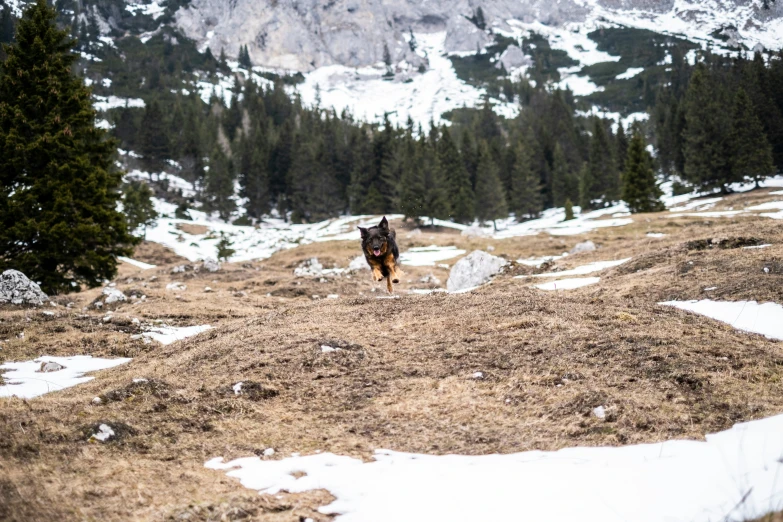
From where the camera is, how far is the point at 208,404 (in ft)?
19.1

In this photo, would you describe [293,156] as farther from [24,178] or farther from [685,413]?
[685,413]

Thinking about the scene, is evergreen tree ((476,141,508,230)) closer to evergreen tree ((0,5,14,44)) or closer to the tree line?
the tree line

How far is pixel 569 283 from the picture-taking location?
47.3 feet

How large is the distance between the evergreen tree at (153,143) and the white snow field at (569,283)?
3451 inches

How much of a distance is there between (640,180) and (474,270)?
135 feet

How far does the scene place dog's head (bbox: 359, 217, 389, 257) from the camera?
11430 mm

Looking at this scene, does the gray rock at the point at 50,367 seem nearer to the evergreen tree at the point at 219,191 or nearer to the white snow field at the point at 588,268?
the white snow field at the point at 588,268

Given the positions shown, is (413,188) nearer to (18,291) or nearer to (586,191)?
(586,191)

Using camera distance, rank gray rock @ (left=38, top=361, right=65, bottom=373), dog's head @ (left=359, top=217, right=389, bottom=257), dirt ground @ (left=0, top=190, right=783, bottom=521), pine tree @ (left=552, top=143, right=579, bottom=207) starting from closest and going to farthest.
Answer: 1. dirt ground @ (left=0, top=190, right=783, bottom=521)
2. gray rock @ (left=38, top=361, right=65, bottom=373)
3. dog's head @ (left=359, top=217, right=389, bottom=257)
4. pine tree @ (left=552, top=143, right=579, bottom=207)

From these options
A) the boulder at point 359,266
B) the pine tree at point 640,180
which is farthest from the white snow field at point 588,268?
the pine tree at point 640,180

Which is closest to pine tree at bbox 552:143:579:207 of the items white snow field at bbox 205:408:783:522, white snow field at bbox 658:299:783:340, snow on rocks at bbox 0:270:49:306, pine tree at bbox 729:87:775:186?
pine tree at bbox 729:87:775:186

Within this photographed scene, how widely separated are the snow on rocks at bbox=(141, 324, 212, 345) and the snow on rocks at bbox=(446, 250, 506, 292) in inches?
394

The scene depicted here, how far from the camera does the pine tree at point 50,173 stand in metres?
16.5

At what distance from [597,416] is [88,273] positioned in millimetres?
17935
